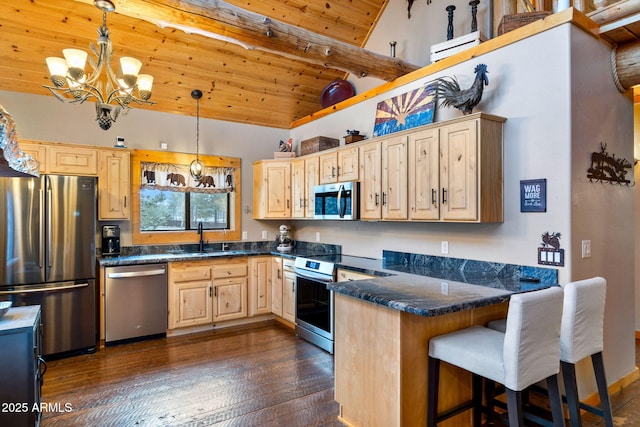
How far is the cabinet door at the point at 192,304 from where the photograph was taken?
14.0 ft

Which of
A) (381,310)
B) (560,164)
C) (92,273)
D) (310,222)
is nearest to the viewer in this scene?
(381,310)

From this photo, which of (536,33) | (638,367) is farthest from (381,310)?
(638,367)

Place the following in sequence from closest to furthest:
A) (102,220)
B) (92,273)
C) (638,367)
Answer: (638,367)
(92,273)
(102,220)

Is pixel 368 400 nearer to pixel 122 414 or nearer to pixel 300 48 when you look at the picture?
pixel 122 414

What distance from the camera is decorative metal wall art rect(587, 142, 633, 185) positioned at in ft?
8.58

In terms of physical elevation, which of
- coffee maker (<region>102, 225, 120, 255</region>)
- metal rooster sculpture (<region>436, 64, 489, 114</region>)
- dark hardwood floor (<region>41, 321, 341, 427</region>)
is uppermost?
metal rooster sculpture (<region>436, 64, 489, 114</region>)

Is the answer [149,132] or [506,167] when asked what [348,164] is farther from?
[149,132]

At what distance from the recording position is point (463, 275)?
2.92 meters

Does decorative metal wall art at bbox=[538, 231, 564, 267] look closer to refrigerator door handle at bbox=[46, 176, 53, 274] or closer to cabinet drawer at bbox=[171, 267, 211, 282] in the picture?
cabinet drawer at bbox=[171, 267, 211, 282]

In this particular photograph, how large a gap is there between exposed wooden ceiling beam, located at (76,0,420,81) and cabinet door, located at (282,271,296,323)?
8.02 ft

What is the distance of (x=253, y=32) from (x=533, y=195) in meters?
2.51

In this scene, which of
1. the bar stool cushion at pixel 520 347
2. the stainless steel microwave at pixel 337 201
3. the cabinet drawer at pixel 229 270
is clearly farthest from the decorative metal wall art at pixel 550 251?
the cabinet drawer at pixel 229 270

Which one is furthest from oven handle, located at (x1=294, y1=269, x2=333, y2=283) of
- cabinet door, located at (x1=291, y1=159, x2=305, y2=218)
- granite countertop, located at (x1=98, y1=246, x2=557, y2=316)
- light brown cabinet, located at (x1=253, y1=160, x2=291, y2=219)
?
light brown cabinet, located at (x1=253, y1=160, x2=291, y2=219)

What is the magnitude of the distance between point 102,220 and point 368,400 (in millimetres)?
3617
